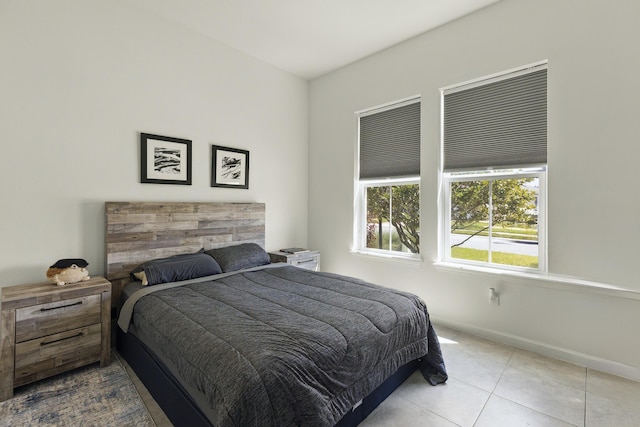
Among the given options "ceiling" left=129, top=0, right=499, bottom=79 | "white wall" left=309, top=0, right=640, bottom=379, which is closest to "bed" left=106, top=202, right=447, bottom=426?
"white wall" left=309, top=0, right=640, bottom=379

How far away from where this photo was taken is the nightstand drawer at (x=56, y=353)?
1.95m

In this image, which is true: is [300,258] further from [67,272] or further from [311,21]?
[311,21]

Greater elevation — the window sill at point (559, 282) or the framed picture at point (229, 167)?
the framed picture at point (229, 167)

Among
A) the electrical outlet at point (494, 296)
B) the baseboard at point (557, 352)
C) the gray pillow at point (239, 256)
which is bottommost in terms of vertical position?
the baseboard at point (557, 352)

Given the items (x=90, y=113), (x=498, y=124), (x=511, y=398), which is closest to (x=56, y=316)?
(x=90, y=113)

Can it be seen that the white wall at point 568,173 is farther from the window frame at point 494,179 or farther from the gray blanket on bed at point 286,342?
the gray blanket on bed at point 286,342

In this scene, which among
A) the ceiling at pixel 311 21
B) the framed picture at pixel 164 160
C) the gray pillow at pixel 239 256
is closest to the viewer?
the ceiling at pixel 311 21

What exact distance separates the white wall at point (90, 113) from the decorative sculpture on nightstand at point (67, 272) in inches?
9.3

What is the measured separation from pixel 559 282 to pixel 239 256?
2.86 meters

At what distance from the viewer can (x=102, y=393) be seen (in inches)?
76.6

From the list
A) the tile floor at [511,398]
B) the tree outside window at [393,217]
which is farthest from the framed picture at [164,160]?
the tree outside window at [393,217]

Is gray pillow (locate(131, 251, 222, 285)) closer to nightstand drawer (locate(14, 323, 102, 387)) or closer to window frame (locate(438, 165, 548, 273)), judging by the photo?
nightstand drawer (locate(14, 323, 102, 387))

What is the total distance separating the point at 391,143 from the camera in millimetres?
3572

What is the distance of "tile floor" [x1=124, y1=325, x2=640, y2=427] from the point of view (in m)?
1.73
